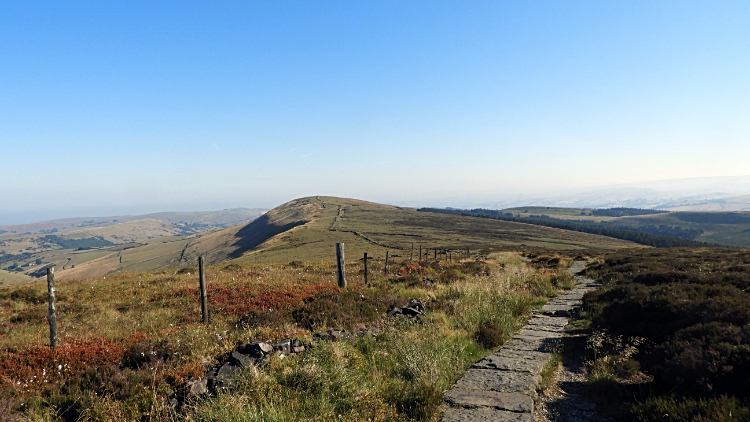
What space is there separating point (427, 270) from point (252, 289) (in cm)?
1361

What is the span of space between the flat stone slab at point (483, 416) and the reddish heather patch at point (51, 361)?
6.75 metres

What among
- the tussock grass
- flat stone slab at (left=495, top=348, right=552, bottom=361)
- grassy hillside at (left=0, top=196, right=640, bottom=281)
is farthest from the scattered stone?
grassy hillside at (left=0, top=196, right=640, bottom=281)

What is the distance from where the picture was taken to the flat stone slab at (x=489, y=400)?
18.9 feet

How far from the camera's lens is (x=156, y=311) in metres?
12.3

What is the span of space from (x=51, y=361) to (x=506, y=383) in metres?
9.01

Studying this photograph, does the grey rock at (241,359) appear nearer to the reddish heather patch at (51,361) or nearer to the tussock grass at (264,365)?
the tussock grass at (264,365)

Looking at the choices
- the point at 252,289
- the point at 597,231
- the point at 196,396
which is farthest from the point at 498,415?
the point at 597,231

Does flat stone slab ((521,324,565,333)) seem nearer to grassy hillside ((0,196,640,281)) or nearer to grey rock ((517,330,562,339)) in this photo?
grey rock ((517,330,562,339))

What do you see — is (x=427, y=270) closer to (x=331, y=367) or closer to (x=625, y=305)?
(x=625, y=305)

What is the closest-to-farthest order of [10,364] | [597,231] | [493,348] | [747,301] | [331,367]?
[331,367]
[10,364]
[747,301]
[493,348]
[597,231]

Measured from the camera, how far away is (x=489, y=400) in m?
6.00

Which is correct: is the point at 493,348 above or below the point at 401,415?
below

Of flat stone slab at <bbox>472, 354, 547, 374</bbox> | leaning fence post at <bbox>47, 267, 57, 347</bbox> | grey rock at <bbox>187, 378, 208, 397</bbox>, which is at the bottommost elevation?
flat stone slab at <bbox>472, 354, 547, 374</bbox>

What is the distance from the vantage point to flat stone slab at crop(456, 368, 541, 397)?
21.0 feet
